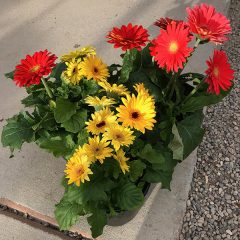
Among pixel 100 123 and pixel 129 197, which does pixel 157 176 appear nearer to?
pixel 129 197

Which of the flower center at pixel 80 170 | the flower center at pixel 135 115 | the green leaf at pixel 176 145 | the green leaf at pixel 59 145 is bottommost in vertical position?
the green leaf at pixel 176 145

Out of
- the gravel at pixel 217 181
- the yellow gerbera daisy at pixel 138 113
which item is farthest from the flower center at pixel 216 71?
the gravel at pixel 217 181

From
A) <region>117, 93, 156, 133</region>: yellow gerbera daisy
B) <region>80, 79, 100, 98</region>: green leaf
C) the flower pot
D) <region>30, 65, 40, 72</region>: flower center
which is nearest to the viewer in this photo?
<region>117, 93, 156, 133</region>: yellow gerbera daisy

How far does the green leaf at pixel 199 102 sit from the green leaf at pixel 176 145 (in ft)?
0.46

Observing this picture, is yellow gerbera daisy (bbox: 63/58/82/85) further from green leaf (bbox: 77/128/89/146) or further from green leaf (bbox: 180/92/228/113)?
green leaf (bbox: 180/92/228/113)

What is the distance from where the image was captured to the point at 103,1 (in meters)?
3.23

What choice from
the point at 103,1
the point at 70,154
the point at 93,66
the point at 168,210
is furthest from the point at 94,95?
the point at 103,1

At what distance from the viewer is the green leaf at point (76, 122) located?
156 cm

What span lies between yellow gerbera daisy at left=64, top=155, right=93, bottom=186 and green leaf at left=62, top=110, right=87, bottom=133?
194mm

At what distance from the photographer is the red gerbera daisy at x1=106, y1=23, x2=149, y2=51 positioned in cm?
144

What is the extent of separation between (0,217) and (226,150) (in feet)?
4.48

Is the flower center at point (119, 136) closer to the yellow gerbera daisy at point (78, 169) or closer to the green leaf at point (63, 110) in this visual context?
the yellow gerbera daisy at point (78, 169)

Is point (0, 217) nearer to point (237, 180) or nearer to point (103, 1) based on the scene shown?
point (237, 180)

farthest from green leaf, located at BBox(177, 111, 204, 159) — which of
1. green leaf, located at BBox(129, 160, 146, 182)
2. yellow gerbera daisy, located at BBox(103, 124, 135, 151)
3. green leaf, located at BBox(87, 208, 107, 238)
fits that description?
green leaf, located at BBox(87, 208, 107, 238)
